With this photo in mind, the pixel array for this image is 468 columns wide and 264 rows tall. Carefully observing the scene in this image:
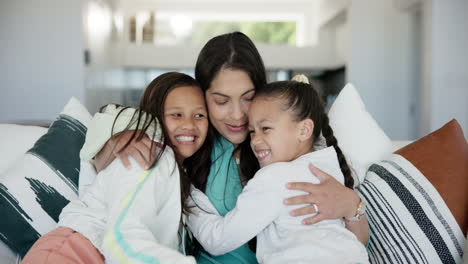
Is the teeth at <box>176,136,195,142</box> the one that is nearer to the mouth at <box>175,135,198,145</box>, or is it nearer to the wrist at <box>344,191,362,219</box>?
the mouth at <box>175,135,198,145</box>

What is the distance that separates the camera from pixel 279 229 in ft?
3.99

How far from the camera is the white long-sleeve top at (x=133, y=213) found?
103 cm

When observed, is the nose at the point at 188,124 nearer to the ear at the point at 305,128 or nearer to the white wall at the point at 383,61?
the ear at the point at 305,128

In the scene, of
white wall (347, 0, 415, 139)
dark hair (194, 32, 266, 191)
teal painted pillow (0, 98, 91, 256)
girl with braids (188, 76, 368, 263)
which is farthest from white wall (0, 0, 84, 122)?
girl with braids (188, 76, 368, 263)

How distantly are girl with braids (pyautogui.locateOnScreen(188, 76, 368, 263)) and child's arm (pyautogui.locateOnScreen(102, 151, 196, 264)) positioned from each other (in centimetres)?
10

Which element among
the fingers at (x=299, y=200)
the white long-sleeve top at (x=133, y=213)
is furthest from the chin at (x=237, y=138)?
the fingers at (x=299, y=200)

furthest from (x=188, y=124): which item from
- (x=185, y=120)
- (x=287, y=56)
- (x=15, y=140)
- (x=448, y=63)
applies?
(x=287, y=56)

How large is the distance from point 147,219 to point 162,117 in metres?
0.34

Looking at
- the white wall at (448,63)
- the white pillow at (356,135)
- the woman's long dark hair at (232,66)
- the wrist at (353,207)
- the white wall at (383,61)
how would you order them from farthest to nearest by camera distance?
the white wall at (383,61)
the white wall at (448,63)
the white pillow at (356,135)
the woman's long dark hair at (232,66)
the wrist at (353,207)

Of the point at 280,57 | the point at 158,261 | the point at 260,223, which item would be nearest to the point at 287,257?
the point at 260,223

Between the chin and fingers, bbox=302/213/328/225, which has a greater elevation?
the chin

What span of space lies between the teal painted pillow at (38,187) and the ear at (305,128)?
0.71 metres

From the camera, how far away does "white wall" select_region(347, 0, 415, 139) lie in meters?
4.69

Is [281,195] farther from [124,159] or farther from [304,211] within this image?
[124,159]
